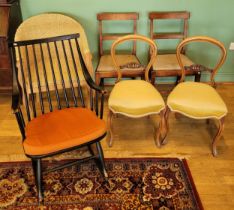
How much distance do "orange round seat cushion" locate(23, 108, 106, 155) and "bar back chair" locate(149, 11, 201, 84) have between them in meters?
1.10

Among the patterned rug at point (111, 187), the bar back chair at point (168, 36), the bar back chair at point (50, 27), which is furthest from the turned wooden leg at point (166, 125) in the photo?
the bar back chair at point (50, 27)

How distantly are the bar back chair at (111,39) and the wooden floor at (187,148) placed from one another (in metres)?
0.48

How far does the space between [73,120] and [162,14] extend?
1718 millimetres

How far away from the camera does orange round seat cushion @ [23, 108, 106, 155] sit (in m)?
1.73

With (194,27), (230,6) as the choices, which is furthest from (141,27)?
(230,6)

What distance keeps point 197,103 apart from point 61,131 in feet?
3.56

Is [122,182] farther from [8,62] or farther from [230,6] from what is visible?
[230,6]

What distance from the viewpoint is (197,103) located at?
2.17m

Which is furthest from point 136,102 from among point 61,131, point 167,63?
point 167,63

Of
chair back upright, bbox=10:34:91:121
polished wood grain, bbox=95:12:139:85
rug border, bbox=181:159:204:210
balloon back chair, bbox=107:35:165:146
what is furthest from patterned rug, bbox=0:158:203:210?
polished wood grain, bbox=95:12:139:85

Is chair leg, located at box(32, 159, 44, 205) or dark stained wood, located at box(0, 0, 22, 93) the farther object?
dark stained wood, located at box(0, 0, 22, 93)

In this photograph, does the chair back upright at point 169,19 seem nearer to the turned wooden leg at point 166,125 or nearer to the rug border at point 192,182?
the turned wooden leg at point 166,125

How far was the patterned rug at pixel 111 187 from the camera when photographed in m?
1.92

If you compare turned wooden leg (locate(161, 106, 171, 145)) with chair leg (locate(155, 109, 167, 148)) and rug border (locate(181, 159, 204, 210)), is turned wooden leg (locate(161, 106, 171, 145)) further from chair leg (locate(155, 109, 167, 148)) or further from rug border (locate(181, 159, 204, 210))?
rug border (locate(181, 159, 204, 210))
